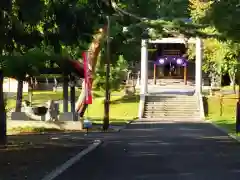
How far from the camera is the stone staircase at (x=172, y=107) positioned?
40250 millimetres

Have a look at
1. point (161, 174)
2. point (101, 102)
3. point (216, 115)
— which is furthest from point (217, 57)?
point (161, 174)

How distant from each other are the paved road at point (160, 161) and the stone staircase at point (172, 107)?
60.2 ft

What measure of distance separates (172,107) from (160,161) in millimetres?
27625

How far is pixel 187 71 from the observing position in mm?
59281

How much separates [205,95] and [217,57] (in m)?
7.96

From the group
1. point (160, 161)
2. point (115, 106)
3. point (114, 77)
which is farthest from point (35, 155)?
point (114, 77)

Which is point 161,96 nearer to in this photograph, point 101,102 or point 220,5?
point 101,102

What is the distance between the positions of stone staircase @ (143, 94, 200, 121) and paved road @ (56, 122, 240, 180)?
18351 millimetres

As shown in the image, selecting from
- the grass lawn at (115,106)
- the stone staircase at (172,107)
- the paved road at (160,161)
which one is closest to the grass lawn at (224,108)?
the stone staircase at (172,107)

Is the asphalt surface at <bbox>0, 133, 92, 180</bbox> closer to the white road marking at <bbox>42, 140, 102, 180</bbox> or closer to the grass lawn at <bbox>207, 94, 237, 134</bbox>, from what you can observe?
the white road marking at <bbox>42, 140, 102, 180</bbox>

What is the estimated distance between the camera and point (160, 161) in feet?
48.0

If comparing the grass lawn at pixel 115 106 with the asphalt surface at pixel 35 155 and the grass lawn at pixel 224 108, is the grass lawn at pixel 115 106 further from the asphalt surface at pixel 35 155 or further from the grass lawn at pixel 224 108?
the asphalt surface at pixel 35 155

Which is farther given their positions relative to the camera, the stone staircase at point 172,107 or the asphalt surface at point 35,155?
the stone staircase at point 172,107

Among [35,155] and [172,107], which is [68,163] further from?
[172,107]
